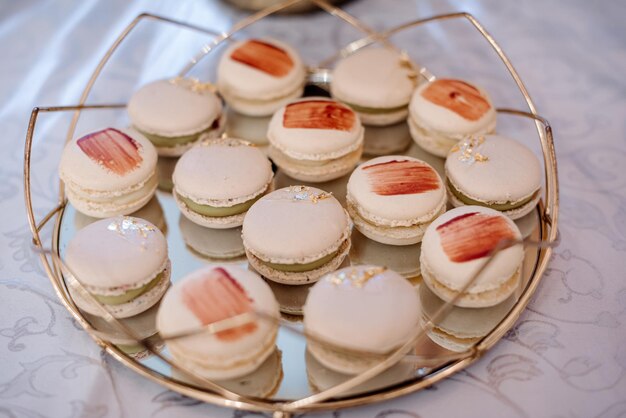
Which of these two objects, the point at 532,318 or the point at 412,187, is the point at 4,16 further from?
the point at 532,318

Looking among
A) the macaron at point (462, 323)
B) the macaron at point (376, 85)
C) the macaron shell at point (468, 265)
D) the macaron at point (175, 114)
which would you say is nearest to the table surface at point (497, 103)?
the macaron at point (462, 323)

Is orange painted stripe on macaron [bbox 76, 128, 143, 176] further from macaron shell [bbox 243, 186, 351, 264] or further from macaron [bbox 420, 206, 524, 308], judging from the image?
macaron [bbox 420, 206, 524, 308]

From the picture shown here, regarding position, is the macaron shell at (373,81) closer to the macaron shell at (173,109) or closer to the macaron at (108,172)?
the macaron shell at (173,109)

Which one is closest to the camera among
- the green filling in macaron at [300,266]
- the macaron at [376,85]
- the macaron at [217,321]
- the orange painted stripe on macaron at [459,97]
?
the macaron at [217,321]

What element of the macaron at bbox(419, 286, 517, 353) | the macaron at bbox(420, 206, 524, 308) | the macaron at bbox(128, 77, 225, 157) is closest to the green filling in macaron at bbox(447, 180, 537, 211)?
the macaron at bbox(420, 206, 524, 308)

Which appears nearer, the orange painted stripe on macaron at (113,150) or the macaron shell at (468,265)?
the macaron shell at (468,265)

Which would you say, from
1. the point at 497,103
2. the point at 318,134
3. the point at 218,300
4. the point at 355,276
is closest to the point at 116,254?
the point at 218,300

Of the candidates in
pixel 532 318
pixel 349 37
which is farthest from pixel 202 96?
pixel 532 318
